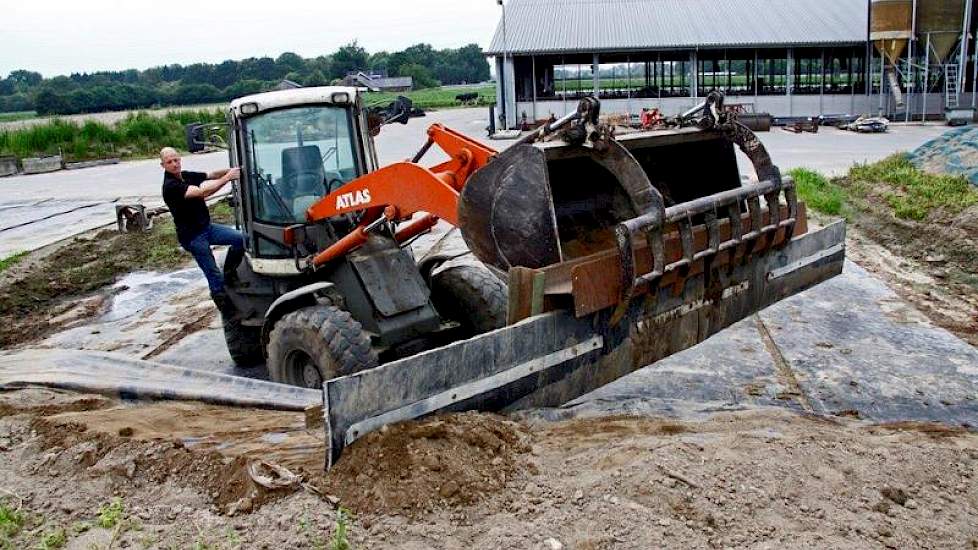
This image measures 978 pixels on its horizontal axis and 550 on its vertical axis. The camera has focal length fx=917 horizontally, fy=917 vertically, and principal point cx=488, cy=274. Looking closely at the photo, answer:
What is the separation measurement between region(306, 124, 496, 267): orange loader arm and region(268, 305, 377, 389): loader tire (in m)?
0.61

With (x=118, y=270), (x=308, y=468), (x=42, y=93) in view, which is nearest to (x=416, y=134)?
(x=118, y=270)

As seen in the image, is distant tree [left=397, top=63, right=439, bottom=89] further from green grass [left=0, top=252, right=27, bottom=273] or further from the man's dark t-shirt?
the man's dark t-shirt

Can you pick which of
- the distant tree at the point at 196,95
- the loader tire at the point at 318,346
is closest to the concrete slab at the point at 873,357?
the loader tire at the point at 318,346

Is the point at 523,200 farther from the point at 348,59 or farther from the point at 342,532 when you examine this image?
the point at 348,59

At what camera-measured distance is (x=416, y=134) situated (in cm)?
3972

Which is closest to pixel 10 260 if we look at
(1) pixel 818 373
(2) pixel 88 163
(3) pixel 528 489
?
(1) pixel 818 373

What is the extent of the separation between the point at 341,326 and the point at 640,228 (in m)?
2.06

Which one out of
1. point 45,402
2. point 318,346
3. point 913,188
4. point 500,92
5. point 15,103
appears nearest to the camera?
point 318,346

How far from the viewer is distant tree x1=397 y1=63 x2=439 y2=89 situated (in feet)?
289

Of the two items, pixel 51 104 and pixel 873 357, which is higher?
pixel 51 104

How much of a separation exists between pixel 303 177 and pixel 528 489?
3531 mm

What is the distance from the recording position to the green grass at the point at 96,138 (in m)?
35.6

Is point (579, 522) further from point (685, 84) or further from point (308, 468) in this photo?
point (685, 84)

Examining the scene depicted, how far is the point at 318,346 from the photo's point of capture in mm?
5863
